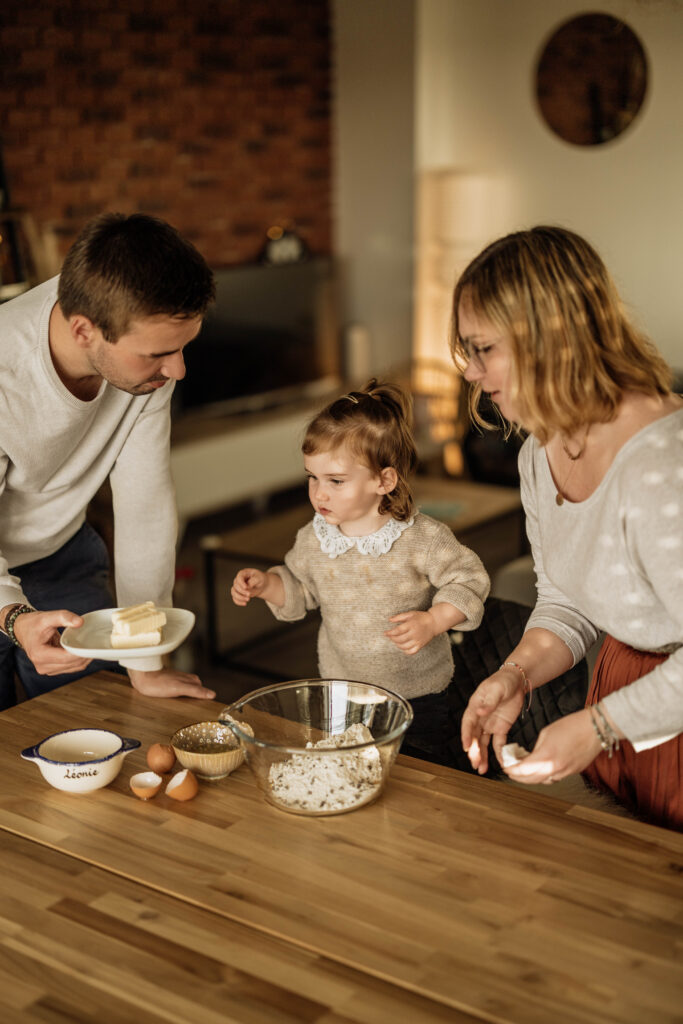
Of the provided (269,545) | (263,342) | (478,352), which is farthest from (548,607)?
(263,342)

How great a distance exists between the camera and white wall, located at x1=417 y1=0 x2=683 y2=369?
5367 mm

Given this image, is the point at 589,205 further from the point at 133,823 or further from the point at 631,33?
the point at 133,823

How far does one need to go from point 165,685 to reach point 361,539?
424mm

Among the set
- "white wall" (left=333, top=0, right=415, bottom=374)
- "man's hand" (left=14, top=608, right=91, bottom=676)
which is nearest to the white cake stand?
"man's hand" (left=14, top=608, right=91, bottom=676)

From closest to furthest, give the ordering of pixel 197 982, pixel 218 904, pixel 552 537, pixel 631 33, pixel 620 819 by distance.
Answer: pixel 197 982 → pixel 218 904 → pixel 620 819 → pixel 552 537 → pixel 631 33

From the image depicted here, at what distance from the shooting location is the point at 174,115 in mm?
5398

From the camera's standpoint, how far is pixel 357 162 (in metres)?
6.38

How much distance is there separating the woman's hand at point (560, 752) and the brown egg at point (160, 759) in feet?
1.50

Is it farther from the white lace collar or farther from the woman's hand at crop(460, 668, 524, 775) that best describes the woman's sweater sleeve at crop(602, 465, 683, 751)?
the white lace collar

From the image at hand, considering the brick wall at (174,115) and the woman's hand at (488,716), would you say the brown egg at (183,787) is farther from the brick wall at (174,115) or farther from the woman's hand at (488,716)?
the brick wall at (174,115)

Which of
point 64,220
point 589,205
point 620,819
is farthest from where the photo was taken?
point 589,205

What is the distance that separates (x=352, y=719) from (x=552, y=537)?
387 millimetres

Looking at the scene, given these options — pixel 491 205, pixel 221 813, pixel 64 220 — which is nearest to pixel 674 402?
pixel 221 813

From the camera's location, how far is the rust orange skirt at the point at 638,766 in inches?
58.9
